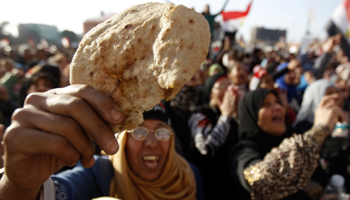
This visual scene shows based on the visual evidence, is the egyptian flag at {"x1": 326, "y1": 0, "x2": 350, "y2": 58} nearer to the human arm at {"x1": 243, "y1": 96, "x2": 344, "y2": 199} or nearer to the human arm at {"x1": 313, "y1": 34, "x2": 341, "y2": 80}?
the human arm at {"x1": 313, "y1": 34, "x2": 341, "y2": 80}

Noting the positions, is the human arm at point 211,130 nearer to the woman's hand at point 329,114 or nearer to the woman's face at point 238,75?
the woman's hand at point 329,114

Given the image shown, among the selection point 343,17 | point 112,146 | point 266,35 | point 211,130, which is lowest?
point 266,35

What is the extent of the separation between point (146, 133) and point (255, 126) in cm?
111

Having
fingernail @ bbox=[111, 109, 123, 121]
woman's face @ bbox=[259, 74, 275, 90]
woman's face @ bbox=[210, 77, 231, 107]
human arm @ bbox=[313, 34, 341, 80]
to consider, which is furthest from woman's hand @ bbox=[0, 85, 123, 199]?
human arm @ bbox=[313, 34, 341, 80]

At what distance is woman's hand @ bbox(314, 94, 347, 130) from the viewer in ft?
6.76

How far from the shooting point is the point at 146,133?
178 cm

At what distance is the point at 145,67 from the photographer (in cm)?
72

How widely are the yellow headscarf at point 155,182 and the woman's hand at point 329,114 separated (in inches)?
52.7

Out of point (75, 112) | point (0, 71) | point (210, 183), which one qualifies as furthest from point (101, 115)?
point (0, 71)

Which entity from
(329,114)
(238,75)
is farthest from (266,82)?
(329,114)

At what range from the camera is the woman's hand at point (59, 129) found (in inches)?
24.7

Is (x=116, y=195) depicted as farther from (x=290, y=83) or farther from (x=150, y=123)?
(x=290, y=83)

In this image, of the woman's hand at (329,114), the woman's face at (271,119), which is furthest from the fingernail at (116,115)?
the woman's hand at (329,114)

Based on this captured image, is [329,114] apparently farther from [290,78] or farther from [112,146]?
[290,78]
